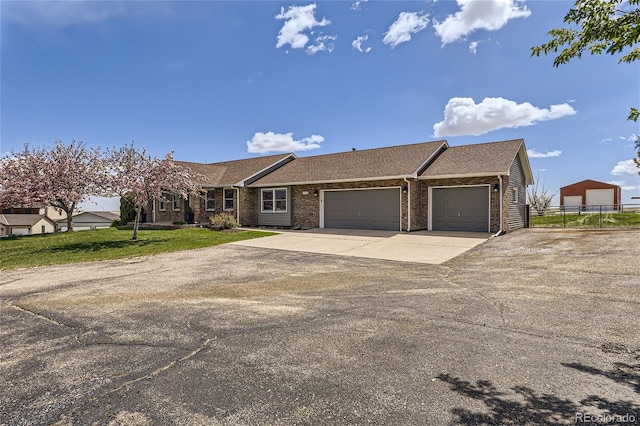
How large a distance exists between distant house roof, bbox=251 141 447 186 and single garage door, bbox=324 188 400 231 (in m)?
0.98

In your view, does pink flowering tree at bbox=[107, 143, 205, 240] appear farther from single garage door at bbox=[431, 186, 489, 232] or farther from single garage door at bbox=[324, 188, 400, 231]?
single garage door at bbox=[431, 186, 489, 232]

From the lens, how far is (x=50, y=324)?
465cm

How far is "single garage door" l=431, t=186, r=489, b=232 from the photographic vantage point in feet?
53.4

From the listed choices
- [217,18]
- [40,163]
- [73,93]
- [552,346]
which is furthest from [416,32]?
[40,163]

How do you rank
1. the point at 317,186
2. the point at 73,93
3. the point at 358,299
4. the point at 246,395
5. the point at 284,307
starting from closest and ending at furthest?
1. the point at 246,395
2. the point at 284,307
3. the point at 358,299
4. the point at 73,93
5. the point at 317,186

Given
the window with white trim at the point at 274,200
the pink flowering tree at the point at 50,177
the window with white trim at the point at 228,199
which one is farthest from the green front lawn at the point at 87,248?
the window with white trim at the point at 228,199

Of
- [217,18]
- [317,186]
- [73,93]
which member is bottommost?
[317,186]

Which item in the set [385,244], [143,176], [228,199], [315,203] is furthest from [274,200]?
[385,244]

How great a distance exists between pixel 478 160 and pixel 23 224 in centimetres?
5832

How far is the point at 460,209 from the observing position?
1692 centimetres

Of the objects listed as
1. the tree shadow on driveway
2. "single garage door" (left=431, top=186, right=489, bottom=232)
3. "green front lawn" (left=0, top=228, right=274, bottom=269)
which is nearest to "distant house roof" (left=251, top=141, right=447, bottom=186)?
"single garage door" (left=431, top=186, right=489, bottom=232)

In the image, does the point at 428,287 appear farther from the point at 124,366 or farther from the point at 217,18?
the point at 217,18

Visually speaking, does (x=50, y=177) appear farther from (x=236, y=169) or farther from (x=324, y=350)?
(x=324, y=350)

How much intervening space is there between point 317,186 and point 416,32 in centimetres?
934
